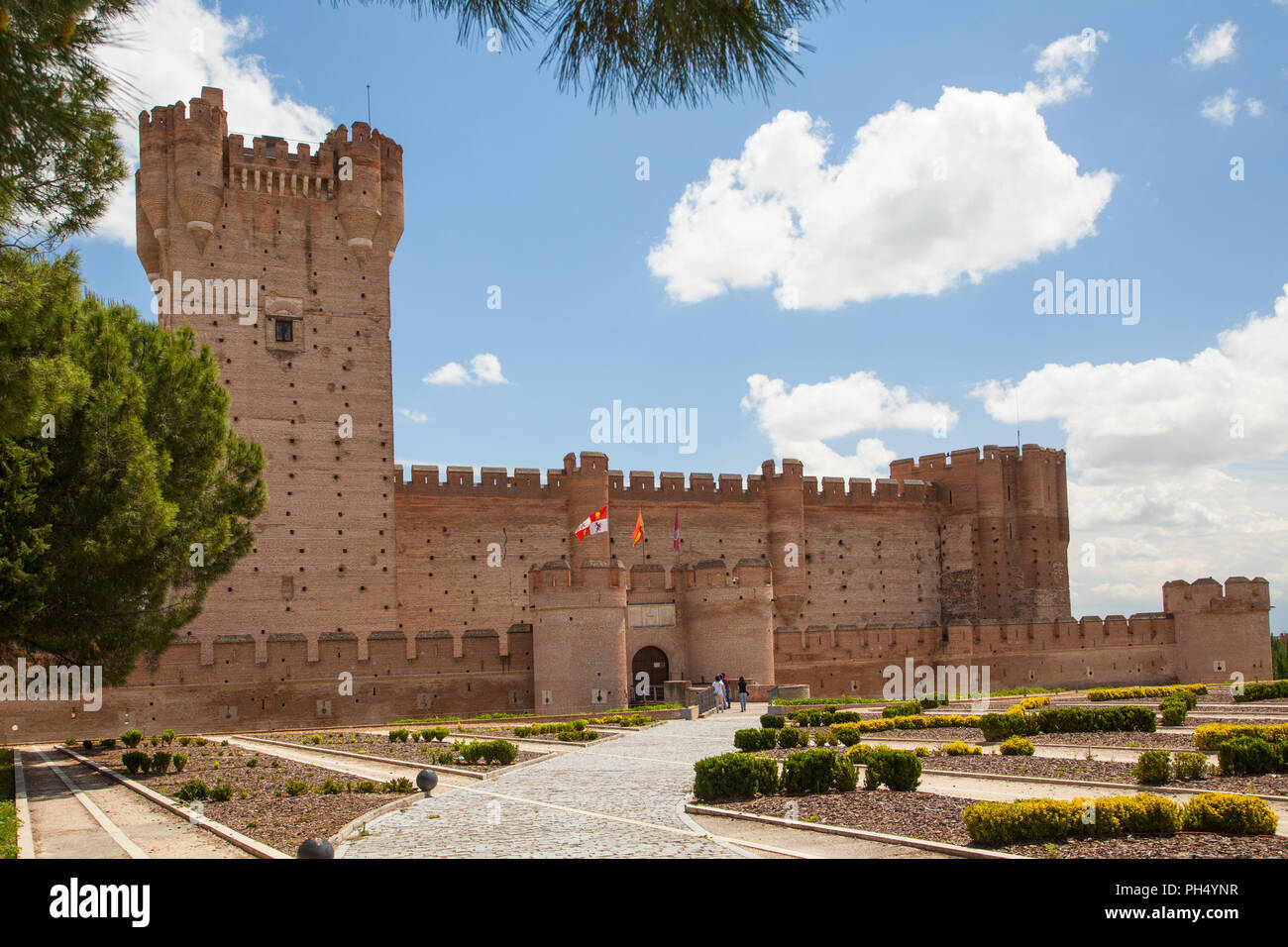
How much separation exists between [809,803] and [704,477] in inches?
1079

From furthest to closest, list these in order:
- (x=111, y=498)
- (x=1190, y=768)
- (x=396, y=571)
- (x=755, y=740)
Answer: (x=396, y=571), (x=755, y=740), (x=111, y=498), (x=1190, y=768)

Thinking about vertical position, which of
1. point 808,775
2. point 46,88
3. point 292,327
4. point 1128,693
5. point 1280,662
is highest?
point 292,327

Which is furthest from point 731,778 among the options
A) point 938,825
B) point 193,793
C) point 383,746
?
point 383,746

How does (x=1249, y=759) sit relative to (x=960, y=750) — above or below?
above

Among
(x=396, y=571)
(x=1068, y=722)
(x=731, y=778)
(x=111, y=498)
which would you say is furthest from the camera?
(x=396, y=571)

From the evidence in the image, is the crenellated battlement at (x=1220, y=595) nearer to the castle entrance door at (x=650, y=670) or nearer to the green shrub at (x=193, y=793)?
the castle entrance door at (x=650, y=670)

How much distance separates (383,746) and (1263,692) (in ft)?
54.8

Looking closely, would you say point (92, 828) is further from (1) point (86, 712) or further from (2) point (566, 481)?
(2) point (566, 481)

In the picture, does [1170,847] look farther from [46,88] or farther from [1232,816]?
[46,88]

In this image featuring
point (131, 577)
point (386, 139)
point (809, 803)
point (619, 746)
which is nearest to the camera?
point (809, 803)

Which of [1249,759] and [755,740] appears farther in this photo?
[755,740]

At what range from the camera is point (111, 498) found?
13859 mm

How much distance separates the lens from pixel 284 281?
3050 cm
